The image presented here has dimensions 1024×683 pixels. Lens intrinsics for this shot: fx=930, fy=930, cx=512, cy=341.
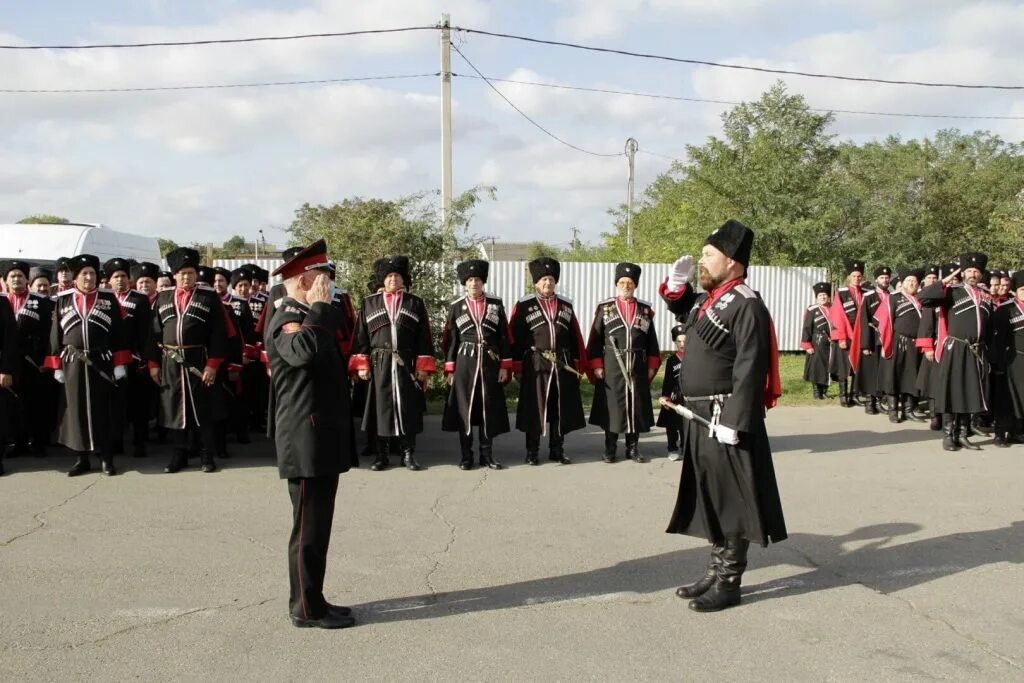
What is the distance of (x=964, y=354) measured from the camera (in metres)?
10.0

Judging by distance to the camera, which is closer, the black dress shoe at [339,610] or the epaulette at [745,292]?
the black dress shoe at [339,610]

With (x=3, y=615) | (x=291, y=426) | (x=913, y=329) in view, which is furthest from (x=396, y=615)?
(x=913, y=329)

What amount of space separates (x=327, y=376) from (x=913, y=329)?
9.68 metres

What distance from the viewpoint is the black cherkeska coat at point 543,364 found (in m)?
9.44

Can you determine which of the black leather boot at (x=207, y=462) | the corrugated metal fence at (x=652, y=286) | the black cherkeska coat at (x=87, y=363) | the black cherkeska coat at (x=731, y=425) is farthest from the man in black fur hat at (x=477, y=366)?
the corrugated metal fence at (x=652, y=286)

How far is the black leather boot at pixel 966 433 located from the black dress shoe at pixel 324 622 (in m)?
7.91

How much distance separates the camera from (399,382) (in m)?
9.09

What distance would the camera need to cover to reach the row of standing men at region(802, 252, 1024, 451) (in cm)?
1007

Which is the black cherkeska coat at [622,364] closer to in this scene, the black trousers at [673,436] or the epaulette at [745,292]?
the black trousers at [673,436]

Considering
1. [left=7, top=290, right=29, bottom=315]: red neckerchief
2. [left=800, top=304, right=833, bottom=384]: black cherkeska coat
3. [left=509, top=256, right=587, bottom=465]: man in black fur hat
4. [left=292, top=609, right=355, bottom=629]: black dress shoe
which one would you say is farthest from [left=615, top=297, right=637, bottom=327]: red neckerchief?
[left=800, top=304, right=833, bottom=384]: black cherkeska coat

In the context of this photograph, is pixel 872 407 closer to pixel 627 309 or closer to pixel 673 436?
pixel 673 436

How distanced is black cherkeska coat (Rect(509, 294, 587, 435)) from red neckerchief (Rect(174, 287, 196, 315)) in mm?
3186

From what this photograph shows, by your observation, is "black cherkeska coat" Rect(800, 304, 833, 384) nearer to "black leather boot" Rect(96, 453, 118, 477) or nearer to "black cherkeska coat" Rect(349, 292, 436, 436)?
"black cherkeska coat" Rect(349, 292, 436, 436)

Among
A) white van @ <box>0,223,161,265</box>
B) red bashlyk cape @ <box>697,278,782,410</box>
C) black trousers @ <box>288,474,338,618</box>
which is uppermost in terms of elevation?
white van @ <box>0,223,161,265</box>
